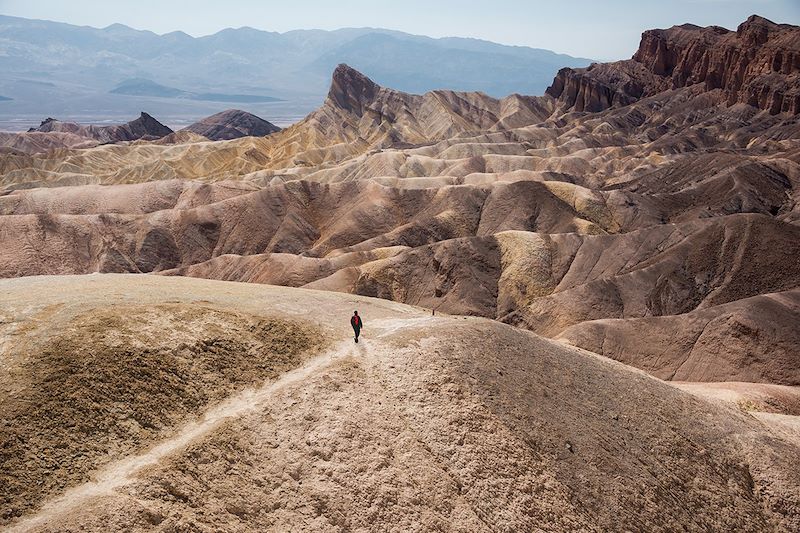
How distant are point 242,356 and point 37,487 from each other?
343 inches

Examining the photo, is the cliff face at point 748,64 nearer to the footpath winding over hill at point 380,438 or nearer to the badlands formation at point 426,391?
the badlands formation at point 426,391

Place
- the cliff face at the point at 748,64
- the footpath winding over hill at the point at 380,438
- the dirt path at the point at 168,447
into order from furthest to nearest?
the cliff face at the point at 748,64 < the footpath winding over hill at the point at 380,438 < the dirt path at the point at 168,447

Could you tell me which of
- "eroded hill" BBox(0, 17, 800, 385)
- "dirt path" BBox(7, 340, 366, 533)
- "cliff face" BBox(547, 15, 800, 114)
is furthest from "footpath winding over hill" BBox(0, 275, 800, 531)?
"cliff face" BBox(547, 15, 800, 114)

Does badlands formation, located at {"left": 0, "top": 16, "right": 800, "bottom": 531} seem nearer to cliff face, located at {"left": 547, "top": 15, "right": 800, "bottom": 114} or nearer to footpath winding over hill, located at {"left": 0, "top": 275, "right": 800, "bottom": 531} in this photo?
footpath winding over hill, located at {"left": 0, "top": 275, "right": 800, "bottom": 531}

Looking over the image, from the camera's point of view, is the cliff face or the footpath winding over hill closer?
the footpath winding over hill

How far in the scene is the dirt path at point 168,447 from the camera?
15.6 m

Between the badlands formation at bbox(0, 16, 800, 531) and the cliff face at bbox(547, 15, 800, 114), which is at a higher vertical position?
the cliff face at bbox(547, 15, 800, 114)

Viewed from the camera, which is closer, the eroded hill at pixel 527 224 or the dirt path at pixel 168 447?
the dirt path at pixel 168 447

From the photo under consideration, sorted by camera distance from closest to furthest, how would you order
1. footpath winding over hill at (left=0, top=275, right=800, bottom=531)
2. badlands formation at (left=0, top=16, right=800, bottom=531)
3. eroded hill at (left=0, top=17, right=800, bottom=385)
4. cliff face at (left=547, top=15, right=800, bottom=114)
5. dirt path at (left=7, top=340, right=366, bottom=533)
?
dirt path at (left=7, top=340, right=366, bottom=533), footpath winding over hill at (left=0, top=275, right=800, bottom=531), badlands formation at (left=0, top=16, right=800, bottom=531), eroded hill at (left=0, top=17, right=800, bottom=385), cliff face at (left=547, top=15, right=800, bottom=114)

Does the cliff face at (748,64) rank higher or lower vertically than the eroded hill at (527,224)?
higher

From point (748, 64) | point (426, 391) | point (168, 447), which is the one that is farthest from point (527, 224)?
point (748, 64)

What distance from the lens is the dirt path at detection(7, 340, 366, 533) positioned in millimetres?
15627

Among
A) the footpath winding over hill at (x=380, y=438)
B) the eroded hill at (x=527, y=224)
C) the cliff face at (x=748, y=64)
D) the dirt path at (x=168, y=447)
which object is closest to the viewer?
the dirt path at (x=168, y=447)

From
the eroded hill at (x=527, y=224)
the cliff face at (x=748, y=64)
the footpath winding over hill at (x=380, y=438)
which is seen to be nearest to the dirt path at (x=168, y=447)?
the footpath winding over hill at (x=380, y=438)
